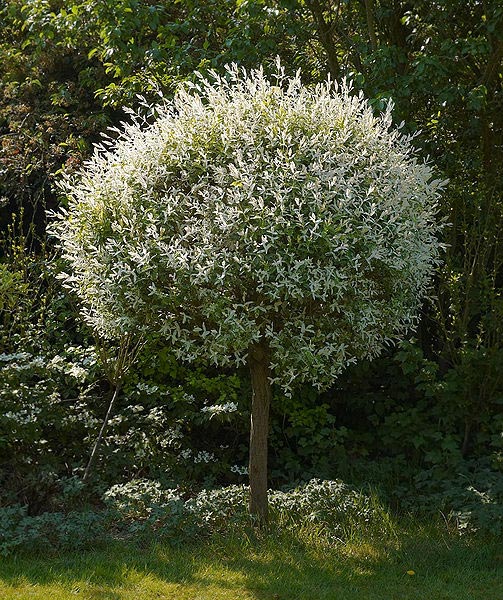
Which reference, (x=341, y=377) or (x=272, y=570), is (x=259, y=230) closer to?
(x=272, y=570)

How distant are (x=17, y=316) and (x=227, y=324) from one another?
3005 mm

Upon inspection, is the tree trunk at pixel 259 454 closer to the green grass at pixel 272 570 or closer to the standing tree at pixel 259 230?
the green grass at pixel 272 570

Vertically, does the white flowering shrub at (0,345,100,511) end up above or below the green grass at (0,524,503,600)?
above

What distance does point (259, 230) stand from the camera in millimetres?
4301

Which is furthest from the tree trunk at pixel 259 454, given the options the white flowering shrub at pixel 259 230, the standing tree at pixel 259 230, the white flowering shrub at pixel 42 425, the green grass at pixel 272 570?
the white flowering shrub at pixel 42 425

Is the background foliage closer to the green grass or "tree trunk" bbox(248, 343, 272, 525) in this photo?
the green grass

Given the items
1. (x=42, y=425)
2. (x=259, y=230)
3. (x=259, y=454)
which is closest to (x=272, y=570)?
(x=259, y=454)

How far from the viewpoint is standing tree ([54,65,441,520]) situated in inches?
171

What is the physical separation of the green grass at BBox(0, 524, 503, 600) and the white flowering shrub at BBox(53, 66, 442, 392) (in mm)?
1149

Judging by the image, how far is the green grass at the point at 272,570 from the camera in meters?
4.26

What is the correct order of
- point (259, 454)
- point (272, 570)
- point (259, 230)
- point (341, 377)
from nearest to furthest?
point (259, 230), point (272, 570), point (259, 454), point (341, 377)

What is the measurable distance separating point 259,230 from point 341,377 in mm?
3199

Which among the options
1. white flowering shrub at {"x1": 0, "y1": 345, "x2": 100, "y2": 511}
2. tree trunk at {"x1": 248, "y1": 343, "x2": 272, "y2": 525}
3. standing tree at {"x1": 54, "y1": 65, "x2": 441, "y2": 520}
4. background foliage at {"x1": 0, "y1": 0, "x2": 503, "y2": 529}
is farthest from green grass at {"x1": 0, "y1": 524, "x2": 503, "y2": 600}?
standing tree at {"x1": 54, "y1": 65, "x2": 441, "y2": 520}

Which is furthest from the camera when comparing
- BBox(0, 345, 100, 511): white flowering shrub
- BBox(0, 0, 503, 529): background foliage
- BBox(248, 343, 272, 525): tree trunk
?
BBox(0, 0, 503, 529): background foliage
